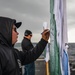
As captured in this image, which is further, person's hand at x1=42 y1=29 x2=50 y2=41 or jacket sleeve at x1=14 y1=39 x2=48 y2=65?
Answer: person's hand at x1=42 y1=29 x2=50 y2=41

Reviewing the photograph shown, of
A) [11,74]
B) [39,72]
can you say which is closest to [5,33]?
[11,74]

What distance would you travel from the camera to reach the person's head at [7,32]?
306cm

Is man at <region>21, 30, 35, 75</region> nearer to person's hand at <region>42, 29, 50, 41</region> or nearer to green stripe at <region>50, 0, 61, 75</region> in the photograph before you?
green stripe at <region>50, 0, 61, 75</region>

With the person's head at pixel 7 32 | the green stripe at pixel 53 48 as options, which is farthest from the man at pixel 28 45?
the person's head at pixel 7 32

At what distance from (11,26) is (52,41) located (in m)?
1.78

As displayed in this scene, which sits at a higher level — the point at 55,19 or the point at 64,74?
the point at 55,19

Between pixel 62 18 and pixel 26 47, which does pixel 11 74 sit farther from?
pixel 26 47

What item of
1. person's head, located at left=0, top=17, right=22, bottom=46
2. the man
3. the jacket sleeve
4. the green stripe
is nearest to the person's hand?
the jacket sleeve

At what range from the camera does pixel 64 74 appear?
4980 mm

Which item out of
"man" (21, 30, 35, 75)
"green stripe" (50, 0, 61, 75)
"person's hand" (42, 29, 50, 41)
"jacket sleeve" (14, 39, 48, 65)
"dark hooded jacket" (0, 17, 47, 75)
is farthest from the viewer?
"man" (21, 30, 35, 75)

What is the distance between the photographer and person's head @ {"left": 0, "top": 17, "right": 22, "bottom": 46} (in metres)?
3.06

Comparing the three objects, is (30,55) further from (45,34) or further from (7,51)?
(7,51)

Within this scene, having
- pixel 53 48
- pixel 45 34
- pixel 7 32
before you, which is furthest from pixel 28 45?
pixel 7 32

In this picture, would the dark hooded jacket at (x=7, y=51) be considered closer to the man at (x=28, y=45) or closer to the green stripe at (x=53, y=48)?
the green stripe at (x=53, y=48)
